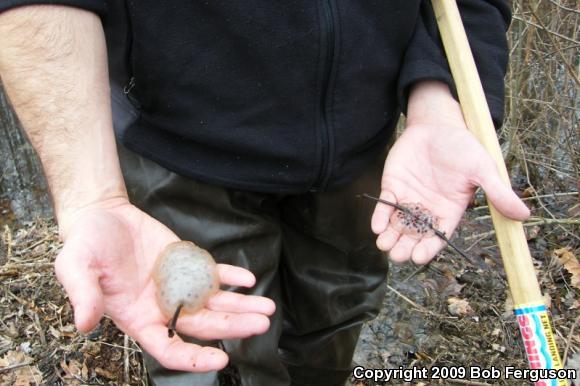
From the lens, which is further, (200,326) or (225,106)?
(225,106)

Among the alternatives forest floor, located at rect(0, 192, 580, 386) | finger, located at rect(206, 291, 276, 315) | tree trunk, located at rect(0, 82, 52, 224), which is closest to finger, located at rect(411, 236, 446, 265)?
finger, located at rect(206, 291, 276, 315)

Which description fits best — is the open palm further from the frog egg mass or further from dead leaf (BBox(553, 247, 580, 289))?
dead leaf (BBox(553, 247, 580, 289))

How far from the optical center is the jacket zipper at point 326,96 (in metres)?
1.65

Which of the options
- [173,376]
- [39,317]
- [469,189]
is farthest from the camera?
[39,317]

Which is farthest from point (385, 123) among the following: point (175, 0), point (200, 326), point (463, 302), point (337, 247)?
point (463, 302)

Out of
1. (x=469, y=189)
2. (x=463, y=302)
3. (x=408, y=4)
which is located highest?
(x=408, y=4)

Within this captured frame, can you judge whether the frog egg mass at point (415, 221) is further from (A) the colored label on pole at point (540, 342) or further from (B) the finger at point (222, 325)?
(B) the finger at point (222, 325)

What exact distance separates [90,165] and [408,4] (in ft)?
3.71

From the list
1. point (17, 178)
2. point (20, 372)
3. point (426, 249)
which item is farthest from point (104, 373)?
point (17, 178)

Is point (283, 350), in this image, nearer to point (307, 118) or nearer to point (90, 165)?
point (307, 118)

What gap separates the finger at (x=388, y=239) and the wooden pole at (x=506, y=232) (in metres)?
0.30

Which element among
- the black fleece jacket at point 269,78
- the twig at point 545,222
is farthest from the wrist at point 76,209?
the twig at point 545,222

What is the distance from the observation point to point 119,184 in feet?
5.22

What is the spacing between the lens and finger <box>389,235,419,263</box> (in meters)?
1.68
